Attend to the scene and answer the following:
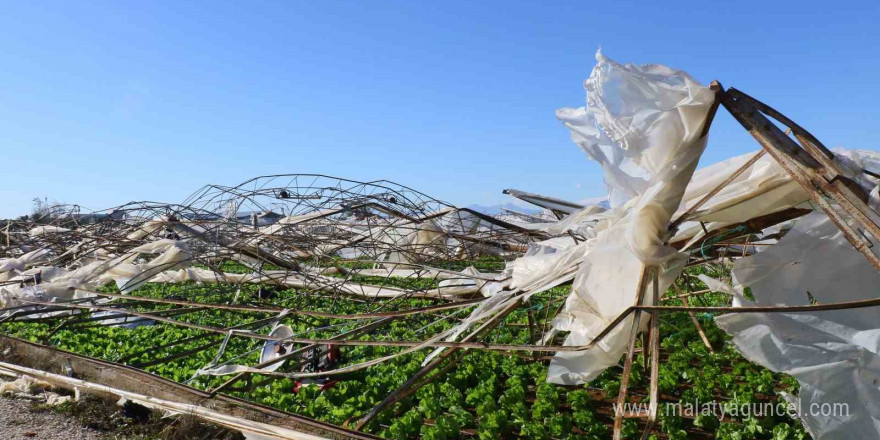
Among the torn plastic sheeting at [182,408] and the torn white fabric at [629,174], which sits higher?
the torn white fabric at [629,174]

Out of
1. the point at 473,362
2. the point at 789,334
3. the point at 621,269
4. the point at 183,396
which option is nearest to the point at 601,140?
the point at 621,269

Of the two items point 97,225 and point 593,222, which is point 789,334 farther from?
point 97,225

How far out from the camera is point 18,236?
9703 millimetres

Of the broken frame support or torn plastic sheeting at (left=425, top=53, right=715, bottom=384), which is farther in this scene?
torn plastic sheeting at (left=425, top=53, right=715, bottom=384)

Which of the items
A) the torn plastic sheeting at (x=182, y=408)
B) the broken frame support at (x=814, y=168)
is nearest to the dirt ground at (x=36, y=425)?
the torn plastic sheeting at (x=182, y=408)

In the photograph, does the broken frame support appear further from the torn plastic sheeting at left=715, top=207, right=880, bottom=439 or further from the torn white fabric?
the torn plastic sheeting at left=715, top=207, right=880, bottom=439

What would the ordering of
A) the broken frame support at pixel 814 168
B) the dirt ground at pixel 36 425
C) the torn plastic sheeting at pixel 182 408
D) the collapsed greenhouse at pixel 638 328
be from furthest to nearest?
the dirt ground at pixel 36 425
the torn plastic sheeting at pixel 182 408
the collapsed greenhouse at pixel 638 328
the broken frame support at pixel 814 168

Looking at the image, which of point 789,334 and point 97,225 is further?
point 97,225

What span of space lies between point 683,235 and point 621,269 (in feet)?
2.43

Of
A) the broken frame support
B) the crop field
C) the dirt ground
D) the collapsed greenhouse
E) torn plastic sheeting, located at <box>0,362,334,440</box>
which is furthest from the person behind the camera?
the dirt ground

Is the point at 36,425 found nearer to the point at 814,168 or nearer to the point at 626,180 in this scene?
the point at 626,180

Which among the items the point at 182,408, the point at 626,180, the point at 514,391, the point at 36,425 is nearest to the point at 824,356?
the point at 626,180

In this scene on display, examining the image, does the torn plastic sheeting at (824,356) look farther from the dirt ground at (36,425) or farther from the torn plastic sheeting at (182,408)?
the dirt ground at (36,425)

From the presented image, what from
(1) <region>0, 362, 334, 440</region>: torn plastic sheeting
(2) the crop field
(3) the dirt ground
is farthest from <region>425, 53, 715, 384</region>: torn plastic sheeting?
(3) the dirt ground
